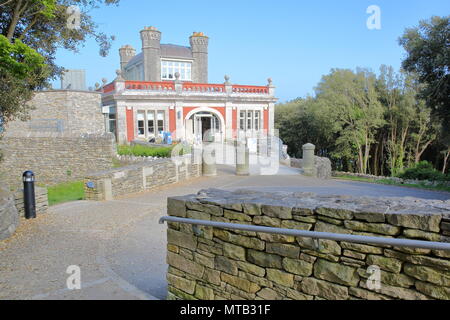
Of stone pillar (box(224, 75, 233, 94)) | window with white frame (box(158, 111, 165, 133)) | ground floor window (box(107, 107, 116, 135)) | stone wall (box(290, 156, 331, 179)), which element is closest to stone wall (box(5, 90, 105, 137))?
ground floor window (box(107, 107, 116, 135))

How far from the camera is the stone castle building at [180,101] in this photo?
87.2 ft

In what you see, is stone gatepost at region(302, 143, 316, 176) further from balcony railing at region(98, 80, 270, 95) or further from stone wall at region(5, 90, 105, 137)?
balcony railing at region(98, 80, 270, 95)

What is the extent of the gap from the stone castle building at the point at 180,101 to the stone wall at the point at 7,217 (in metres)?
19.4

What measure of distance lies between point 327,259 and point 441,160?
96.9 feet

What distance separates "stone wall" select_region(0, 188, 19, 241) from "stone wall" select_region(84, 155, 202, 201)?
3342 millimetres

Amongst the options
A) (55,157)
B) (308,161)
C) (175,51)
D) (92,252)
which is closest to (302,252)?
(92,252)

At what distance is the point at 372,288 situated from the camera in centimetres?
271

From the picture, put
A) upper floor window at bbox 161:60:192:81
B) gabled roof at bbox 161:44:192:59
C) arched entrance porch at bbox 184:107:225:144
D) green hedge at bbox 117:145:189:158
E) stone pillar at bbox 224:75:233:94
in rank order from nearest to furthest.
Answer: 1. green hedge at bbox 117:145:189:158
2. arched entrance porch at bbox 184:107:225:144
3. stone pillar at bbox 224:75:233:94
4. upper floor window at bbox 161:60:192:81
5. gabled roof at bbox 161:44:192:59

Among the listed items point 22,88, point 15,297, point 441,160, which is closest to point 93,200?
point 22,88

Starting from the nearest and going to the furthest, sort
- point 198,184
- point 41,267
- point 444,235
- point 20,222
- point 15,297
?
point 444,235, point 15,297, point 41,267, point 20,222, point 198,184

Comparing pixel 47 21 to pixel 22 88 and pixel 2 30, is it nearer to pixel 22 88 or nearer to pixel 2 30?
pixel 2 30

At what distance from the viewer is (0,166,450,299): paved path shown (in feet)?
15.0

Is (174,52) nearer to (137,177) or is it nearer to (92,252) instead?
(137,177)

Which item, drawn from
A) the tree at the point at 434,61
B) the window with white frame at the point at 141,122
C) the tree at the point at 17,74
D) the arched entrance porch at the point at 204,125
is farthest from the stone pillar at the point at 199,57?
the tree at the point at 17,74
